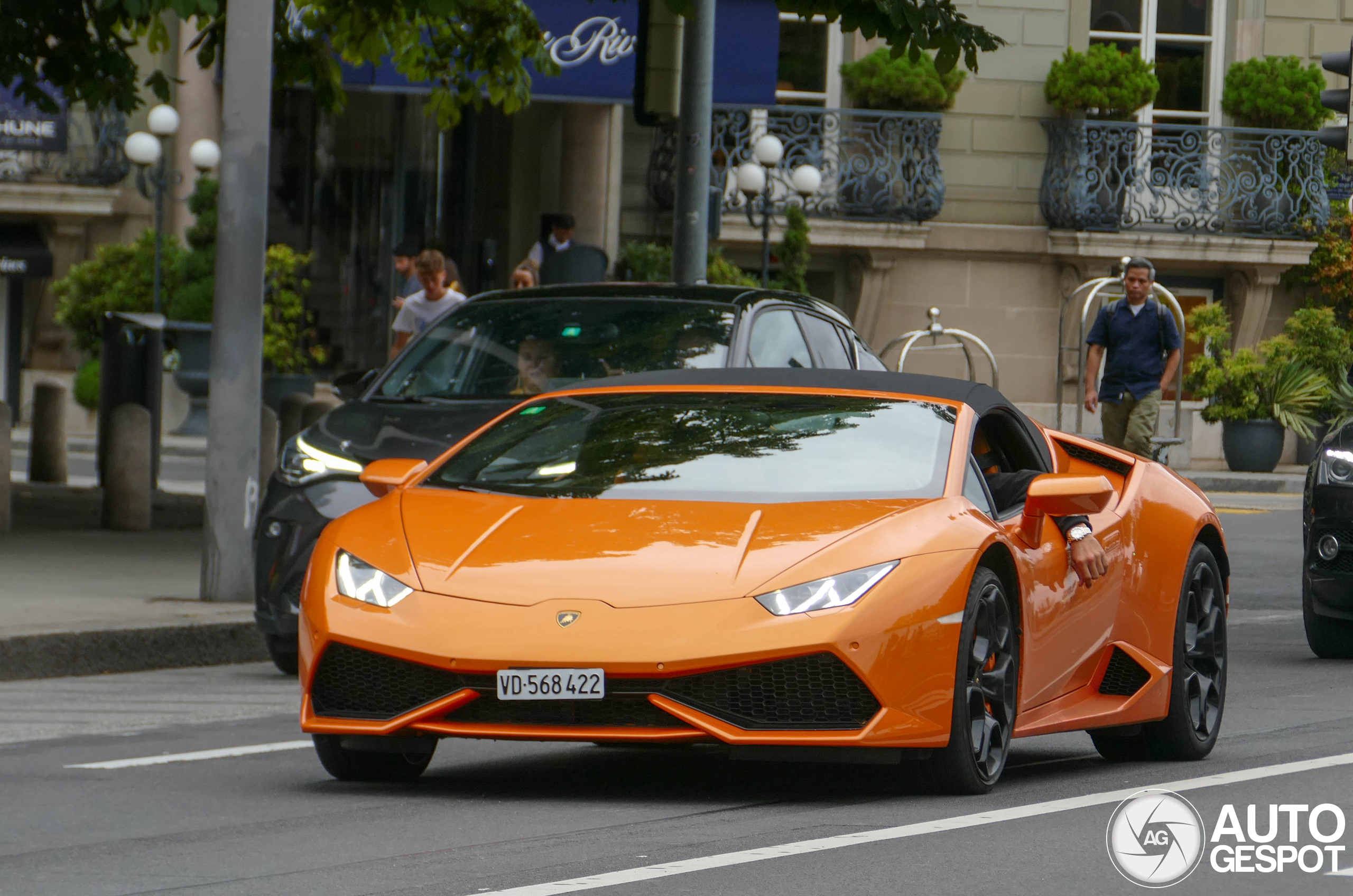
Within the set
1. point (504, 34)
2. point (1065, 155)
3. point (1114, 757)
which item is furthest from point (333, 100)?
point (1065, 155)

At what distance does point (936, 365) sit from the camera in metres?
30.8

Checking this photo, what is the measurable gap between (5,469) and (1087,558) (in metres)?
9.06

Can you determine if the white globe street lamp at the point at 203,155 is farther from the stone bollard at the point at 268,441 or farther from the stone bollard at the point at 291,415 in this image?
the stone bollard at the point at 268,441

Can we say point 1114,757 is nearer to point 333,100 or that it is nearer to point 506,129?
point 333,100

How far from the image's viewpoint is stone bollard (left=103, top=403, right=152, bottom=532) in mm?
14961

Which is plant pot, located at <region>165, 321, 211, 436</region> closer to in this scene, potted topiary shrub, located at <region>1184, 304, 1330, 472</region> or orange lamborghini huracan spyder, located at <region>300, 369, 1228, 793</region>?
potted topiary shrub, located at <region>1184, 304, 1330, 472</region>

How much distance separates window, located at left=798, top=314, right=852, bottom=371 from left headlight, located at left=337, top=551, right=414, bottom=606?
4.85 m

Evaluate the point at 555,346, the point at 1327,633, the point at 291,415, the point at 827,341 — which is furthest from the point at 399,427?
the point at 291,415

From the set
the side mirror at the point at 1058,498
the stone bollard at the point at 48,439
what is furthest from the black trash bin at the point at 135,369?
the side mirror at the point at 1058,498

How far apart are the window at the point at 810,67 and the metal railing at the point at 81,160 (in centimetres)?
889

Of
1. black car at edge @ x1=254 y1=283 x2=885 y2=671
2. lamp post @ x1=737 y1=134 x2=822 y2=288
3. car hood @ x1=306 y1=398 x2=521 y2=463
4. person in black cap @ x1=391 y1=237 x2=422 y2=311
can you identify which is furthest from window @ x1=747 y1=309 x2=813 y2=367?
lamp post @ x1=737 y1=134 x2=822 y2=288

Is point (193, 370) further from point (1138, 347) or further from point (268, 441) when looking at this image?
point (1138, 347)

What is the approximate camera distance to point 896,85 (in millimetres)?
30422

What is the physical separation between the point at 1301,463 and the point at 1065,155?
4.95m
